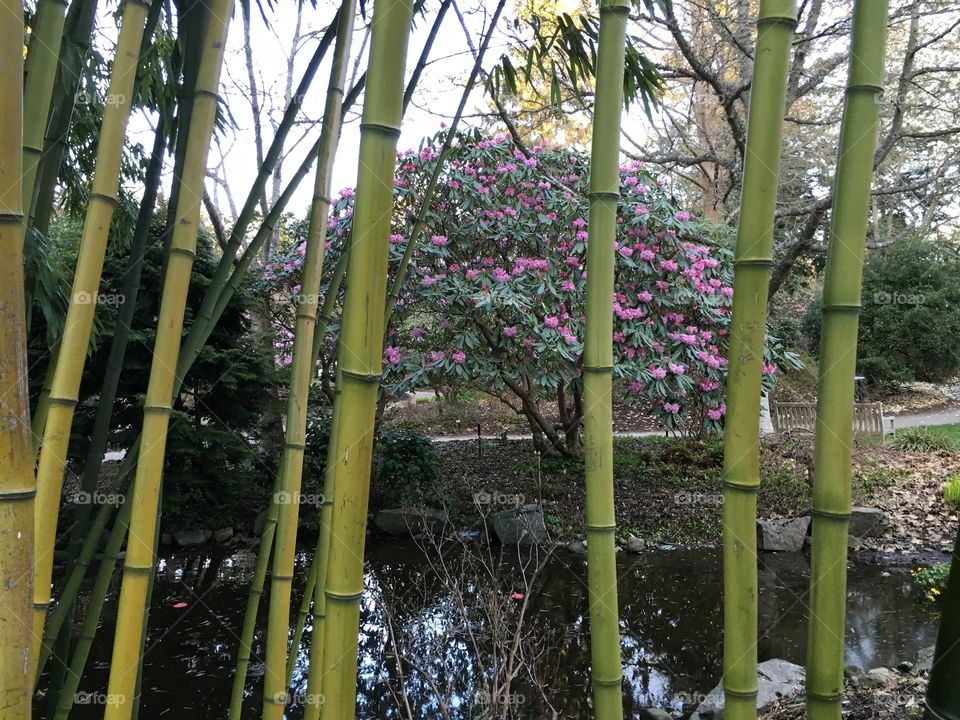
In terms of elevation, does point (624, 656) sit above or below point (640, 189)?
below

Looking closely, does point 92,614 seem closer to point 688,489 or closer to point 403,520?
point 403,520

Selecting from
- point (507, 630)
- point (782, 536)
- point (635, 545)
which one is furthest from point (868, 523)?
point (507, 630)

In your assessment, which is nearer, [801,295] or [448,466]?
[448,466]

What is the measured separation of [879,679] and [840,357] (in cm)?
268

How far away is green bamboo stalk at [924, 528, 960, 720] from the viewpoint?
2.52 feet

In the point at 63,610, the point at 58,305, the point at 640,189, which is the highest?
the point at 640,189

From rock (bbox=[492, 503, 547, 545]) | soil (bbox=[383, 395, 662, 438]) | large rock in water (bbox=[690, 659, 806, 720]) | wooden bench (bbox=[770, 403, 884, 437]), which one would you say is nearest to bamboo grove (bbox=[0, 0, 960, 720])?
large rock in water (bbox=[690, 659, 806, 720])

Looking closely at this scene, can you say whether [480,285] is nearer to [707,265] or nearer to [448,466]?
[707,265]

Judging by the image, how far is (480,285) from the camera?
15.6 ft

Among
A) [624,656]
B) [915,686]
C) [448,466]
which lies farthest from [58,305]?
[448,466]

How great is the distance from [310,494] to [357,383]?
5.71m

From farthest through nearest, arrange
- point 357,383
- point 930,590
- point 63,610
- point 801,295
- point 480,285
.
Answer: point 801,295 < point 480,285 < point 930,590 < point 63,610 < point 357,383

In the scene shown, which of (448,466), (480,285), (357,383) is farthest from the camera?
(448,466)

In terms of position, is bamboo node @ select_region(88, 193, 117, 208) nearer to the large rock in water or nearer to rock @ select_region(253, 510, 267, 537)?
the large rock in water
